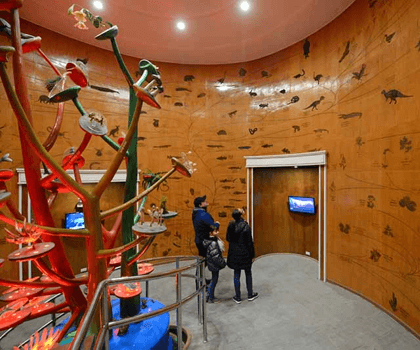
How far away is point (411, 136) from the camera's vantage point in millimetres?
3350

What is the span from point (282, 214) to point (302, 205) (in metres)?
0.69

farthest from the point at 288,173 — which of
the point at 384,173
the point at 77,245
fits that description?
the point at 77,245

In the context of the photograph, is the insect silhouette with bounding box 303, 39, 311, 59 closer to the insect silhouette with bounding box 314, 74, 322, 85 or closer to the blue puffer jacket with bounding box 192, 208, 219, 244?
the insect silhouette with bounding box 314, 74, 322, 85

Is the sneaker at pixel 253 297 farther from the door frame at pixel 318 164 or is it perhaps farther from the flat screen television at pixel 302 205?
the flat screen television at pixel 302 205

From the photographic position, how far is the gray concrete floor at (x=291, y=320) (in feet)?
10.1

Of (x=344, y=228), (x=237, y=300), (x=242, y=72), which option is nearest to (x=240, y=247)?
(x=237, y=300)

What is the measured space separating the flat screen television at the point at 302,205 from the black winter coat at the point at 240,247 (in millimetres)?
2273

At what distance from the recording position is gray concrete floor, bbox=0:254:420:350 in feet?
10.1

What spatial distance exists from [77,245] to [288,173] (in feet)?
17.4

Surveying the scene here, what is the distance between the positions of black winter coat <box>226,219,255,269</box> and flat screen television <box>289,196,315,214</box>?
7.46 ft

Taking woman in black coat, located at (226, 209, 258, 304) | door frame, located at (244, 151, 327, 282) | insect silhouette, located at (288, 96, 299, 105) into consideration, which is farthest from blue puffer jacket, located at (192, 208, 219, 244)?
→ insect silhouette, located at (288, 96, 299, 105)

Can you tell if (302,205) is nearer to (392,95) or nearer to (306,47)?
(392,95)

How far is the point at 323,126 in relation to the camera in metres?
5.04

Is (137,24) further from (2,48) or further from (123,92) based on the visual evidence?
(2,48)
